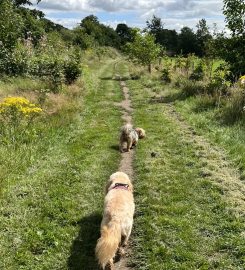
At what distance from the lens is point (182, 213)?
6.75 m

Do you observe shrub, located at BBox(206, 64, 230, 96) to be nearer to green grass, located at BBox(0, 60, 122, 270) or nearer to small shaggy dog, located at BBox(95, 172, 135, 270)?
green grass, located at BBox(0, 60, 122, 270)

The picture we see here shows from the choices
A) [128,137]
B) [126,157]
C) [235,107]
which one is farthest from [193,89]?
[126,157]

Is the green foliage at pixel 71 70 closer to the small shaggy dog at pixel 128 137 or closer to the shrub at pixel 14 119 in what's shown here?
the shrub at pixel 14 119

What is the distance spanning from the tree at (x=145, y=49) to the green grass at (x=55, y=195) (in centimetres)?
1825

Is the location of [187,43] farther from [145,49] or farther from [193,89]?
[193,89]

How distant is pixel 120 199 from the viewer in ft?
18.7

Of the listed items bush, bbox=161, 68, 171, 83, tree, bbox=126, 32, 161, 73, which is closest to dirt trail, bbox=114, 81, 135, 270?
bush, bbox=161, 68, 171, 83

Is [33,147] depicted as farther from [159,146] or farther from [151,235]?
[151,235]

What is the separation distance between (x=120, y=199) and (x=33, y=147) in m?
4.51

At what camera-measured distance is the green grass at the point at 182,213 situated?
545cm

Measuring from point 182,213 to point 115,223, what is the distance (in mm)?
2027

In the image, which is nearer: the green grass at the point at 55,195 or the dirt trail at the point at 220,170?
the green grass at the point at 55,195

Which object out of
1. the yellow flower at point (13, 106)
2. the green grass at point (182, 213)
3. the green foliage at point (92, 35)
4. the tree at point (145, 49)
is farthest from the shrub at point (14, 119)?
the green foliage at point (92, 35)

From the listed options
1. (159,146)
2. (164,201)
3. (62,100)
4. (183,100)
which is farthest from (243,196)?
(183,100)
